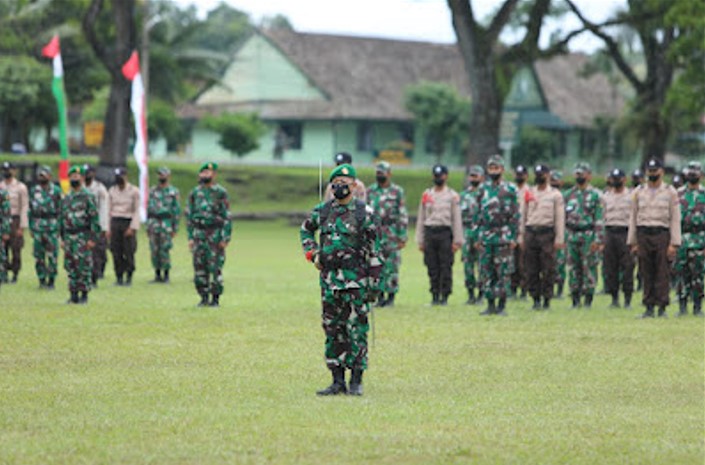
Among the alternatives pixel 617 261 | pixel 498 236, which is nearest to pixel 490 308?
pixel 498 236

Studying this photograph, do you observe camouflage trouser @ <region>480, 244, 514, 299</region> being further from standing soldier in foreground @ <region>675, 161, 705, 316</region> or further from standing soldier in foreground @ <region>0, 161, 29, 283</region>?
standing soldier in foreground @ <region>0, 161, 29, 283</region>

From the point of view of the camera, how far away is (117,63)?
1877 inches

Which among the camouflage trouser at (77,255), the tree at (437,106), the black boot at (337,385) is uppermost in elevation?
the tree at (437,106)

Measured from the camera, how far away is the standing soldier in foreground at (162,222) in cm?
2750

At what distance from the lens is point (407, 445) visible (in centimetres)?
1059

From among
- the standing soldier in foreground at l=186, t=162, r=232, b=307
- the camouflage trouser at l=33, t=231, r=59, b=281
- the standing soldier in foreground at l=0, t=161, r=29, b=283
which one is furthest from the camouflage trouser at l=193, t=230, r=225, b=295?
the standing soldier in foreground at l=0, t=161, r=29, b=283

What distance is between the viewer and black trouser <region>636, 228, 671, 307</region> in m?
21.0

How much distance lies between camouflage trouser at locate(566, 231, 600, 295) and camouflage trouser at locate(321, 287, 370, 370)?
10.3 m

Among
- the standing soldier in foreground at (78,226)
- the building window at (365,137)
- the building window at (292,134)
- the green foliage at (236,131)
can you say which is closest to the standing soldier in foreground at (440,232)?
the standing soldier in foreground at (78,226)

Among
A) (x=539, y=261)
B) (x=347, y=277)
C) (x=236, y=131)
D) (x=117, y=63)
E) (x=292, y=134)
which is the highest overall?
(x=117, y=63)

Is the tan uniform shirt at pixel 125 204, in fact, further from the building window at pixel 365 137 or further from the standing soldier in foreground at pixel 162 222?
the building window at pixel 365 137

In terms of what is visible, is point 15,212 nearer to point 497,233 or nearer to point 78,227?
point 78,227

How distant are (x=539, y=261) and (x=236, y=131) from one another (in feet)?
160

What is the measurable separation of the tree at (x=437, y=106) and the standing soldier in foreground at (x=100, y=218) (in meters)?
46.1
